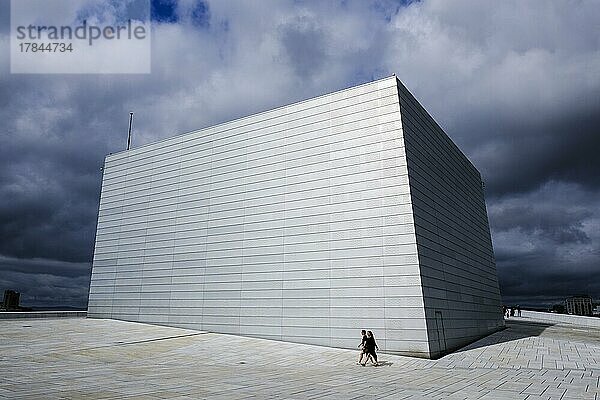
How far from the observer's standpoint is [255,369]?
17.7 m

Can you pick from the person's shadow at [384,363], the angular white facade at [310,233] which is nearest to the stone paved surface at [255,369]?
the person's shadow at [384,363]

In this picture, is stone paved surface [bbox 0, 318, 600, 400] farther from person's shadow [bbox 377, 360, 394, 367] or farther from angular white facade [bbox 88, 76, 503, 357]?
angular white facade [bbox 88, 76, 503, 357]

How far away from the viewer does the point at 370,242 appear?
23688 millimetres

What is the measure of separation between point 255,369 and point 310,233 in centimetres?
975

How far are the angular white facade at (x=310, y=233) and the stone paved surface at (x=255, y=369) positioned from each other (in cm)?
195

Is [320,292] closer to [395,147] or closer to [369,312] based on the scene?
[369,312]

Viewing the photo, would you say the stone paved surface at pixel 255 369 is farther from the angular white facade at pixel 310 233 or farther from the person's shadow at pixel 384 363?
the angular white facade at pixel 310 233

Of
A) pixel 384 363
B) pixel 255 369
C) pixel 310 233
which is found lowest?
pixel 384 363

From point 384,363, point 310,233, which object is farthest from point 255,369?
point 310,233

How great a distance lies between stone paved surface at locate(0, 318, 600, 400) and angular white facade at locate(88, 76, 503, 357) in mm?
1948

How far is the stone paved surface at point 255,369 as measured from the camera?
1263 centimetres

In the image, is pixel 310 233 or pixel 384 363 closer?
pixel 384 363

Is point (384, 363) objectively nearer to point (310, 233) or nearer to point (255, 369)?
point (255, 369)

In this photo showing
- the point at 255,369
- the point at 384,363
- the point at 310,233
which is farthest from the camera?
the point at 310,233
